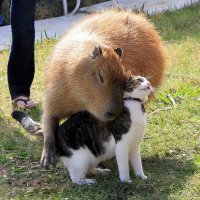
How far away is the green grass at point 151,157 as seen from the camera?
3.71m

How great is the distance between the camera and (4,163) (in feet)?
14.1

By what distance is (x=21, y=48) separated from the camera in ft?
17.1

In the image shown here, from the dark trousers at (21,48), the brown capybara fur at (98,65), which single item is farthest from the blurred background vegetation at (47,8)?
the brown capybara fur at (98,65)

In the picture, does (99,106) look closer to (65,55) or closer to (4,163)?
(65,55)

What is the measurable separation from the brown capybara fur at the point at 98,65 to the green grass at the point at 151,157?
22 centimetres

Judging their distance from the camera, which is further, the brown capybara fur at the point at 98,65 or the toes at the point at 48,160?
the toes at the point at 48,160

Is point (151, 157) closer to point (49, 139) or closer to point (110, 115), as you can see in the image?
point (49, 139)

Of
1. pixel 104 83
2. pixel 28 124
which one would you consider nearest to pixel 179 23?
pixel 28 124

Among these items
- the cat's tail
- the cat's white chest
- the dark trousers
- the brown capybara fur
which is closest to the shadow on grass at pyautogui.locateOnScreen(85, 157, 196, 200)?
the cat's white chest

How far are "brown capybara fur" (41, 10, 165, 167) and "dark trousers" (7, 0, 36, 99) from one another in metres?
0.89

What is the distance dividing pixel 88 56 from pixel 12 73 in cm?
185

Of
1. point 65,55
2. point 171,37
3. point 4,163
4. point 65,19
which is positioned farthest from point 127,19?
point 65,19

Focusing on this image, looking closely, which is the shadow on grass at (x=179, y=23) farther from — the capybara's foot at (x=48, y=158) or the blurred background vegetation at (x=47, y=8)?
the capybara's foot at (x=48, y=158)

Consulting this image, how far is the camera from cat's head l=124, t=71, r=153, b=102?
3.60 meters
